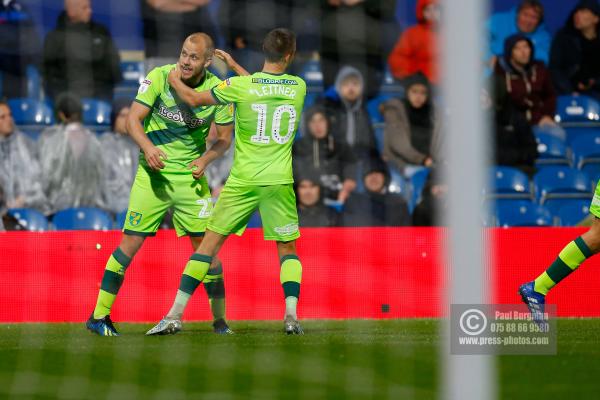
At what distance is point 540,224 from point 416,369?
556 cm

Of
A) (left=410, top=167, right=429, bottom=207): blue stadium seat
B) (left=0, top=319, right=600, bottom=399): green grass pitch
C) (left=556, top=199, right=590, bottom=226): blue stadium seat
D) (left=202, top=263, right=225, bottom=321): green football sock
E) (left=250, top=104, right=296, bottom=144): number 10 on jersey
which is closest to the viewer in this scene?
(left=0, top=319, right=600, bottom=399): green grass pitch

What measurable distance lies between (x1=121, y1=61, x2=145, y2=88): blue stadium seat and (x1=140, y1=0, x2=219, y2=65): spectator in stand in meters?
0.14

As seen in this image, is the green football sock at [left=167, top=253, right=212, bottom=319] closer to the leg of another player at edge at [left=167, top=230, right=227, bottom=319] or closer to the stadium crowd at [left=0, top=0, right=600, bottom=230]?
the leg of another player at edge at [left=167, top=230, right=227, bottom=319]

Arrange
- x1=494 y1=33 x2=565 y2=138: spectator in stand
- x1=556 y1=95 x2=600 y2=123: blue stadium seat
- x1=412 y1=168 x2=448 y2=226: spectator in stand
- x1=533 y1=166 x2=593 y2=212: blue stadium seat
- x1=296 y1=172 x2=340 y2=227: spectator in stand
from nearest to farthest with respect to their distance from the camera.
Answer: x1=296 y1=172 x2=340 y2=227: spectator in stand, x1=412 y1=168 x2=448 y2=226: spectator in stand, x1=533 y1=166 x2=593 y2=212: blue stadium seat, x1=494 y1=33 x2=565 y2=138: spectator in stand, x1=556 y1=95 x2=600 y2=123: blue stadium seat

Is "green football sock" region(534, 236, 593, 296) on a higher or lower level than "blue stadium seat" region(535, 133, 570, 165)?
lower

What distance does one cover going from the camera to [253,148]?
754 cm

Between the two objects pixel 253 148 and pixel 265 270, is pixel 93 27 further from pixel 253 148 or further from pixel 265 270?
pixel 253 148

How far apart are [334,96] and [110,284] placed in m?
4.22

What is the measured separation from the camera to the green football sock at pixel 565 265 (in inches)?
302

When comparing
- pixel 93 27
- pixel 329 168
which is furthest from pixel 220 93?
pixel 93 27

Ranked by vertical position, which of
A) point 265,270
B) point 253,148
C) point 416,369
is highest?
point 253,148

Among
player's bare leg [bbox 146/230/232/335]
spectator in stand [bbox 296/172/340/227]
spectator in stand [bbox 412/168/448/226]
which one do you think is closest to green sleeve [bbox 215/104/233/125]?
player's bare leg [bbox 146/230/232/335]

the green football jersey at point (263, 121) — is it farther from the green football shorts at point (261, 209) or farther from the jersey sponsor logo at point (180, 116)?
the jersey sponsor logo at point (180, 116)

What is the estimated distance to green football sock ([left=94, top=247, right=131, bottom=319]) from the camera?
7.65 meters
